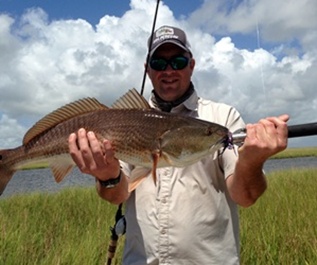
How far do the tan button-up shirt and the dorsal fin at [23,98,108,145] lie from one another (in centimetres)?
64

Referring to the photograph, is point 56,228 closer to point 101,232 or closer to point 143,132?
point 101,232

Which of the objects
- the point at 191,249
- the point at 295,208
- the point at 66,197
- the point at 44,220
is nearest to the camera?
the point at 191,249

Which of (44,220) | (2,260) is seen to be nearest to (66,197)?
(44,220)

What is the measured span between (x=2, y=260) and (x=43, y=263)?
0.58 m

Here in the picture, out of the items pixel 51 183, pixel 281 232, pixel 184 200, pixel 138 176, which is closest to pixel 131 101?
pixel 138 176

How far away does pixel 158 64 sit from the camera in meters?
3.45

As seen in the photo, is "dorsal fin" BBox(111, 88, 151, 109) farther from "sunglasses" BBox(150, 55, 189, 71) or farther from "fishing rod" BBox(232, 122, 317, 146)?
"fishing rod" BBox(232, 122, 317, 146)

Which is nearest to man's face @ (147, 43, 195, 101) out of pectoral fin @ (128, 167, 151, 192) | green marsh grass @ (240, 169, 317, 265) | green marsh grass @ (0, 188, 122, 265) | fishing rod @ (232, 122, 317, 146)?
pectoral fin @ (128, 167, 151, 192)

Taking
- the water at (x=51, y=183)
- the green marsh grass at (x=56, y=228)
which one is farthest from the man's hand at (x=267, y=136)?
the water at (x=51, y=183)

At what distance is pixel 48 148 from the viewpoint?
331 cm

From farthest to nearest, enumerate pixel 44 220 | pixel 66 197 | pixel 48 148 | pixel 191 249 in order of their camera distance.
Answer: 1. pixel 66 197
2. pixel 44 220
3. pixel 48 148
4. pixel 191 249

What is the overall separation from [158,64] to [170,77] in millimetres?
161

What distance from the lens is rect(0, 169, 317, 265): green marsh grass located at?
19.5ft

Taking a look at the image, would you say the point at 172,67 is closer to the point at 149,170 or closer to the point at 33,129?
the point at 149,170
